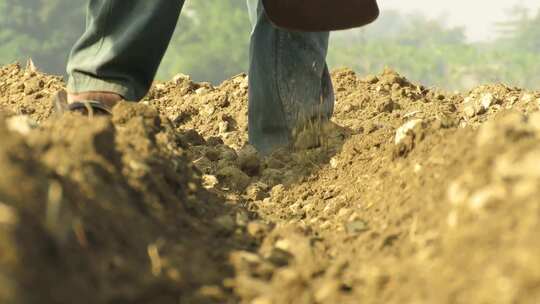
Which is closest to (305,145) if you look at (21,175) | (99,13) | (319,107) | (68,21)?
(319,107)

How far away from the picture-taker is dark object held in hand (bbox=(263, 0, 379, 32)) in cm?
309

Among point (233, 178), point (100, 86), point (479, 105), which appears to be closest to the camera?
point (100, 86)

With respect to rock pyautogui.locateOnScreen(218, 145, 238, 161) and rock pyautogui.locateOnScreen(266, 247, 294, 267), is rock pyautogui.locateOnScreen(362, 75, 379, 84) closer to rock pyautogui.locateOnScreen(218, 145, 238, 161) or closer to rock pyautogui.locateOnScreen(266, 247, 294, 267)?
rock pyautogui.locateOnScreen(218, 145, 238, 161)

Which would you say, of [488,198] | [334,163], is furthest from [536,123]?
[334,163]

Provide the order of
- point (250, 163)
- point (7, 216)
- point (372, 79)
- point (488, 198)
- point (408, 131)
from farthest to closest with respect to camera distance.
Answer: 1. point (372, 79)
2. point (250, 163)
3. point (408, 131)
4. point (488, 198)
5. point (7, 216)

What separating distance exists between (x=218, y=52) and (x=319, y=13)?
34.6 meters

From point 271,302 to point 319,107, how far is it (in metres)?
2.31

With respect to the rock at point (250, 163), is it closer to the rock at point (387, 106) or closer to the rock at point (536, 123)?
the rock at point (387, 106)

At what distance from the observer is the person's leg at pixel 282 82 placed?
11.2 ft

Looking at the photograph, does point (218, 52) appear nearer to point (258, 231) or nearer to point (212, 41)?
point (212, 41)

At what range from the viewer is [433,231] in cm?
129

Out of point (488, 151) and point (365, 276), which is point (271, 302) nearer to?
point (365, 276)

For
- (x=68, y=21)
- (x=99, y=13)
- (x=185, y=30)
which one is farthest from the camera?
(x=185, y=30)

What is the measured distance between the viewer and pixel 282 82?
342 centimetres
